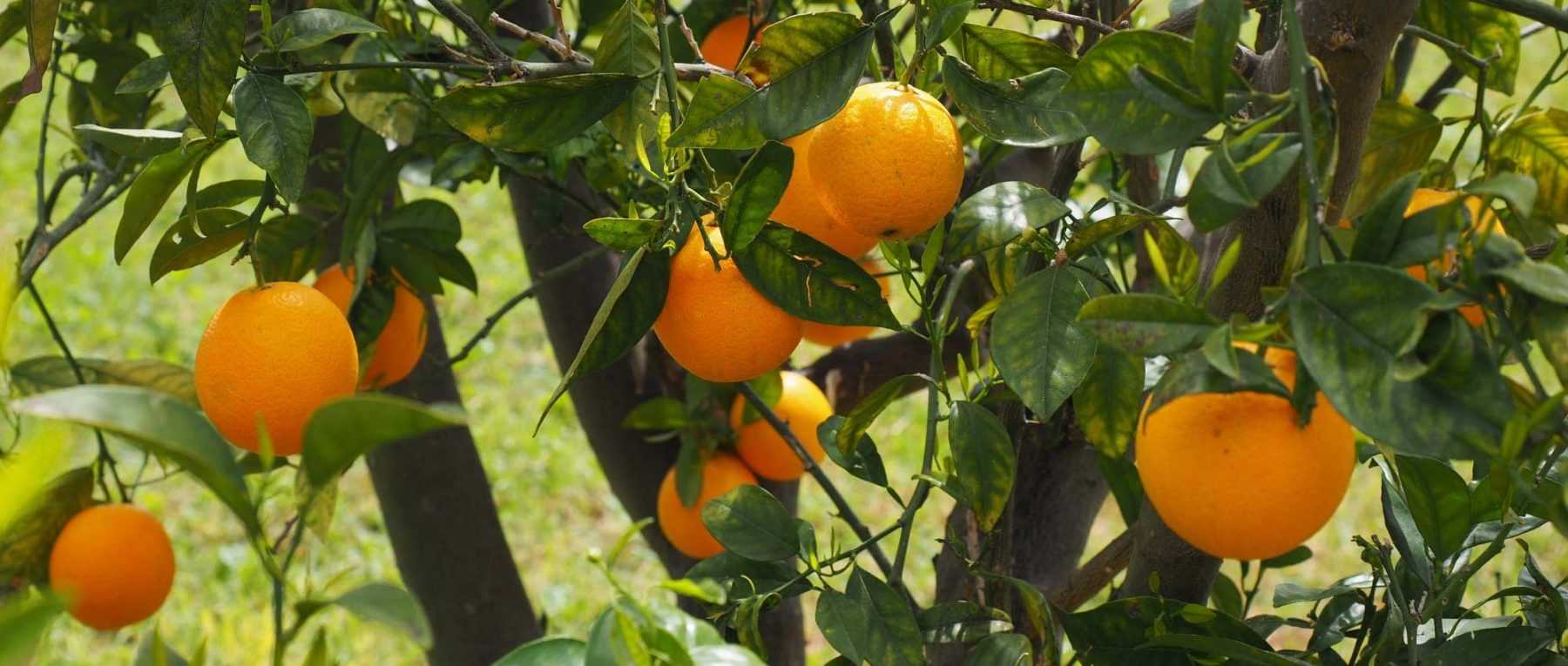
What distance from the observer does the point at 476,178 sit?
103 cm

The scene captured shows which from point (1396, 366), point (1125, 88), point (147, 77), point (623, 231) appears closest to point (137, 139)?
point (147, 77)

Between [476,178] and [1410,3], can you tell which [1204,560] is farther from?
[476,178]

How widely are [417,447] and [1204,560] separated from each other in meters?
0.73

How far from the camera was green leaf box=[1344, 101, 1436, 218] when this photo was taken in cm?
71

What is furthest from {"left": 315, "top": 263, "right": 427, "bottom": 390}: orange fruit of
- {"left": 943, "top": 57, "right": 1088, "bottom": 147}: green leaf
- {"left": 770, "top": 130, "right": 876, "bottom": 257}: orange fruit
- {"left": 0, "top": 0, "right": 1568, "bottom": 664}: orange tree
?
{"left": 943, "top": 57, "right": 1088, "bottom": 147}: green leaf

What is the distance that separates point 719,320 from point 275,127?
23 centimetres

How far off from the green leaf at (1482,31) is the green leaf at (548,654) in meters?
0.58

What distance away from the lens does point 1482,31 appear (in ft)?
2.58

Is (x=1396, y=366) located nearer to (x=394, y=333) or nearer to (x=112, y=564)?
(x=394, y=333)

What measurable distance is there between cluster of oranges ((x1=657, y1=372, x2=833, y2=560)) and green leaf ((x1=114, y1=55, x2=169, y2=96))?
1.68ft

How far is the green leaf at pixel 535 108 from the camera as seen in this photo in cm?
63

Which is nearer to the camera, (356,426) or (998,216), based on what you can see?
(356,426)

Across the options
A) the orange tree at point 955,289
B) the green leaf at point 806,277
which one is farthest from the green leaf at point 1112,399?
the green leaf at point 806,277

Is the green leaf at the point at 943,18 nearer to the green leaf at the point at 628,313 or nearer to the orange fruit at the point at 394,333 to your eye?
the green leaf at the point at 628,313
